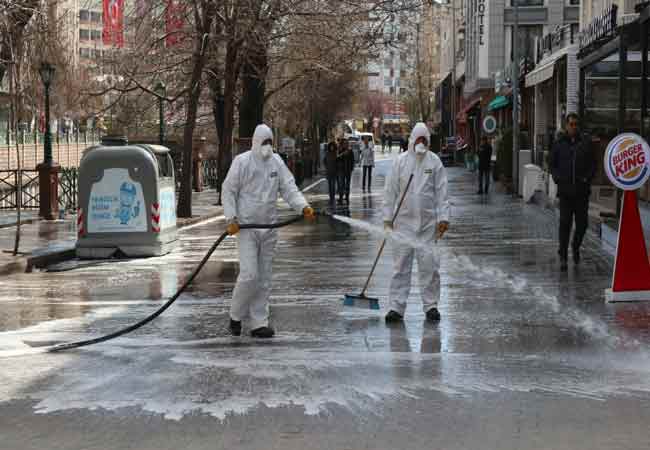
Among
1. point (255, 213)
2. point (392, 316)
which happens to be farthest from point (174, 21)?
point (255, 213)

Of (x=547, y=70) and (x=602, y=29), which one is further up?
(x=602, y=29)

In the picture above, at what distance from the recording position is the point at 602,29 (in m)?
24.3

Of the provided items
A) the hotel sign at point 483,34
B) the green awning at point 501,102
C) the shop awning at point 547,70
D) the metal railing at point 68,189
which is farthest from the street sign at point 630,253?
the hotel sign at point 483,34

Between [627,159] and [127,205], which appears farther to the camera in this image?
[127,205]

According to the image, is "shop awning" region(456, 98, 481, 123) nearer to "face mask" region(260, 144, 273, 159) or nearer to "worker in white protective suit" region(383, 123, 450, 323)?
"worker in white protective suit" region(383, 123, 450, 323)

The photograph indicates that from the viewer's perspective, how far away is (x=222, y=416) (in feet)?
22.2

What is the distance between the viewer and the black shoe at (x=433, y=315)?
1049 centimetres

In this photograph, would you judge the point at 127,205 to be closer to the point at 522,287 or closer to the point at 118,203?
the point at 118,203

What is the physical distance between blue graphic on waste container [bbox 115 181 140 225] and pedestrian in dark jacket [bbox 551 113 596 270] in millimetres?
6381

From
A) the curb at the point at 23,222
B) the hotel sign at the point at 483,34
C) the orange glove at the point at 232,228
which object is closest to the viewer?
the orange glove at the point at 232,228

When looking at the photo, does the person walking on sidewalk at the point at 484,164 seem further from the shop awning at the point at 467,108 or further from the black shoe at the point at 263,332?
the shop awning at the point at 467,108

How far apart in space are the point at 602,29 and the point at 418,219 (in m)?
15.2

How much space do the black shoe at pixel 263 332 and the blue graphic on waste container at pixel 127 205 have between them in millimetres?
8394

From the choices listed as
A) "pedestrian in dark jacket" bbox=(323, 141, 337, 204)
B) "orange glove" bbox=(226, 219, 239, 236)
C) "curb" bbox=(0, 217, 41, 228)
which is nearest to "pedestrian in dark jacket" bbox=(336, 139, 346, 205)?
"pedestrian in dark jacket" bbox=(323, 141, 337, 204)
